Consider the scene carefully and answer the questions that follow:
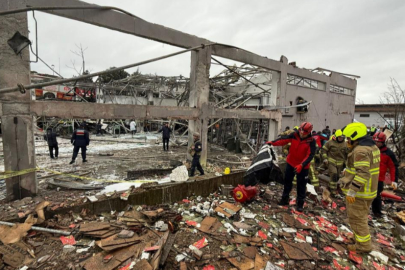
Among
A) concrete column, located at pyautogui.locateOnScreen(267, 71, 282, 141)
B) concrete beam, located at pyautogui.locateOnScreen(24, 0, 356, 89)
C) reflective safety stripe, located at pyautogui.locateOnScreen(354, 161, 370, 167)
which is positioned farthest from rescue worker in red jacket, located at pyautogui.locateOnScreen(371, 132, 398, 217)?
concrete beam, located at pyautogui.locateOnScreen(24, 0, 356, 89)

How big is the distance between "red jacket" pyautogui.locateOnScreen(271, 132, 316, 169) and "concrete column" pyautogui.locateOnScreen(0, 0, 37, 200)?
19.5 feet

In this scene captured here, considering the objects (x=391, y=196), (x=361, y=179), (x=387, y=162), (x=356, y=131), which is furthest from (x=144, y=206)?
(x=391, y=196)

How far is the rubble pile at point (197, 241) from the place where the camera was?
2.53 metres

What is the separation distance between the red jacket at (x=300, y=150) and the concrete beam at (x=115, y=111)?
3740mm

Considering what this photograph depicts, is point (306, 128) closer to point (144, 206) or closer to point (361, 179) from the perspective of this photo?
point (361, 179)

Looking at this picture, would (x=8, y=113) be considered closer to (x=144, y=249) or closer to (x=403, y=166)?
(x=144, y=249)

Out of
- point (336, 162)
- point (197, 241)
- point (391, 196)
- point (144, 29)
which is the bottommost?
point (391, 196)

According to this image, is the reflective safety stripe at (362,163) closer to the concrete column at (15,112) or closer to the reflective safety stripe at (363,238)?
the reflective safety stripe at (363,238)

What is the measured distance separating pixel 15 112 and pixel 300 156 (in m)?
6.41

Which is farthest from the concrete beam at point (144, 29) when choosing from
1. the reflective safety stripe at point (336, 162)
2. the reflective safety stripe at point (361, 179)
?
the reflective safety stripe at point (361, 179)

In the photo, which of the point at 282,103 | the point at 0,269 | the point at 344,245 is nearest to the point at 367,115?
the point at 282,103

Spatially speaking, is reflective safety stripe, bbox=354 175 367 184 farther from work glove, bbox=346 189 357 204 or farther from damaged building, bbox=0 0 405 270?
damaged building, bbox=0 0 405 270

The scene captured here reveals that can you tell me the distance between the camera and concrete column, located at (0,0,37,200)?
4344mm

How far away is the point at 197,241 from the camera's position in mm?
2994
